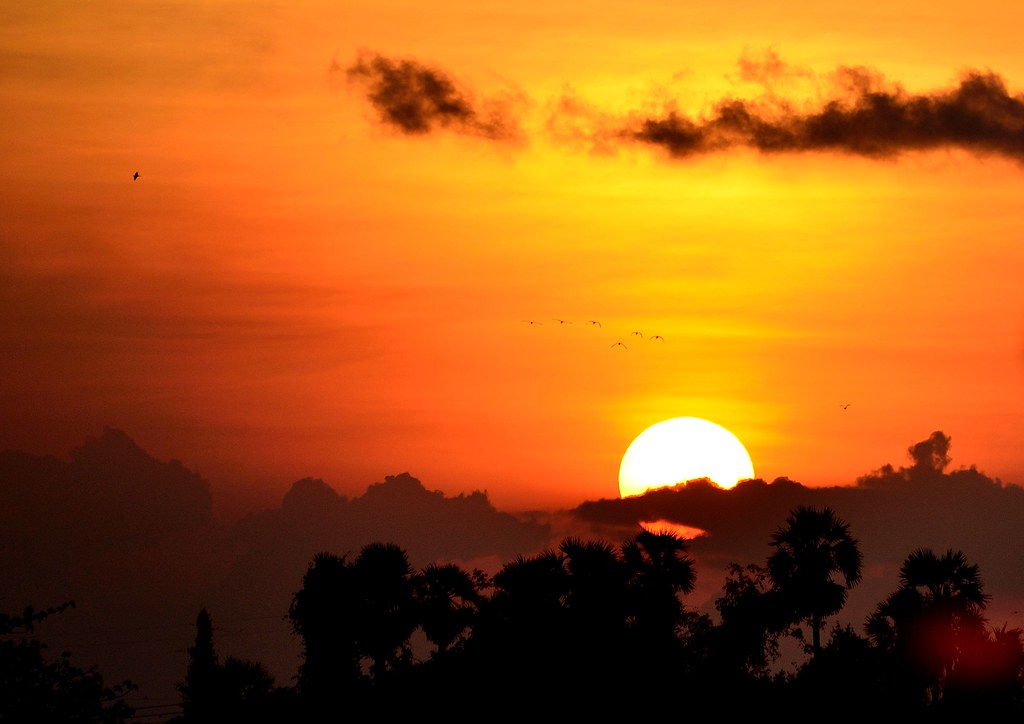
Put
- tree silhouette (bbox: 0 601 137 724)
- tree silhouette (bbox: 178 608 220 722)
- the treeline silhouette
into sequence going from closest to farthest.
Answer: tree silhouette (bbox: 0 601 137 724), the treeline silhouette, tree silhouette (bbox: 178 608 220 722)

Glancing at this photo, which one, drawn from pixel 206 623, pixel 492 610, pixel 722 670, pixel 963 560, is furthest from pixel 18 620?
pixel 206 623

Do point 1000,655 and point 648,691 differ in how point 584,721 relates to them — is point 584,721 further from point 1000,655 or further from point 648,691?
point 1000,655

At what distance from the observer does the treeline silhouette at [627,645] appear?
59.5m

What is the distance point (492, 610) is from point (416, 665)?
935cm

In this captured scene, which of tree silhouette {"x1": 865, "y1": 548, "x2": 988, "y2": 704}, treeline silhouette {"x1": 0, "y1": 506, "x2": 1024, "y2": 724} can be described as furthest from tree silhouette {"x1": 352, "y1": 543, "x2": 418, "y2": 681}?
tree silhouette {"x1": 865, "y1": 548, "x2": 988, "y2": 704}

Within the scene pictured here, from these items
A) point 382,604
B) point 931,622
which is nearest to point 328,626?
point 382,604

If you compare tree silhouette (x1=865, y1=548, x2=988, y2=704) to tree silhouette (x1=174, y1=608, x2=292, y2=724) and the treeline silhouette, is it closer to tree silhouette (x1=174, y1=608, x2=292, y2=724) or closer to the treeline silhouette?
the treeline silhouette

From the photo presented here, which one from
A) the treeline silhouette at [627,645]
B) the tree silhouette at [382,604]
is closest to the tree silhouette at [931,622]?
the treeline silhouette at [627,645]

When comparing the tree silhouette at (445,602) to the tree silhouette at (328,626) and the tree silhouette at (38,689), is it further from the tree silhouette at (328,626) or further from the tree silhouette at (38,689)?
the tree silhouette at (38,689)

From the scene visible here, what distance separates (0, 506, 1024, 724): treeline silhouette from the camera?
59.5 m

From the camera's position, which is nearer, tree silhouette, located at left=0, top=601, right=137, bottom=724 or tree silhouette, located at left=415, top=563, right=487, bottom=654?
tree silhouette, located at left=0, top=601, right=137, bottom=724

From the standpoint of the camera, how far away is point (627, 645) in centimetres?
6144

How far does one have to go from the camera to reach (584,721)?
193 ft

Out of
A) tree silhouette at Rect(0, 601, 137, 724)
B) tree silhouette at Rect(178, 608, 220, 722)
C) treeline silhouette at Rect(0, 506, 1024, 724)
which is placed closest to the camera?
tree silhouette at Rect(0, 601, 137, 724)
